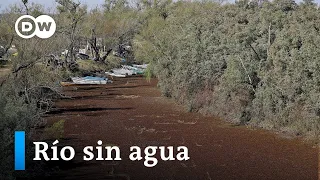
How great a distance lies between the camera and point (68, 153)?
14.7 m

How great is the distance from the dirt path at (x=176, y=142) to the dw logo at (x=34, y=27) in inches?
171

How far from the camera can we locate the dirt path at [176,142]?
12.9m

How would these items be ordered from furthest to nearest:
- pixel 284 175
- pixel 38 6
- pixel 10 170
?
pixel 38 6, pixel 284 175, pixel 10 170

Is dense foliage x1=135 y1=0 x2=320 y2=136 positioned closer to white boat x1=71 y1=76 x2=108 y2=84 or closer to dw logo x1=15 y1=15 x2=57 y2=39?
dw logo x1=15 y1=15 x2=57 y2=39

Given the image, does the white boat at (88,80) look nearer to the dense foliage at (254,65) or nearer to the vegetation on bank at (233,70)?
the vegetation on bank at (233,70)

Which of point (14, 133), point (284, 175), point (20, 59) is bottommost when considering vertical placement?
point (284, 175)

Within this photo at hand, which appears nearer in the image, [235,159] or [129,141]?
[235,159]

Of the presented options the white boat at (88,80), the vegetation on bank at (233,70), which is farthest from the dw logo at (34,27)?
the white boat at (88,80)

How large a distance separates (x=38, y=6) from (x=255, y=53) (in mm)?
26689

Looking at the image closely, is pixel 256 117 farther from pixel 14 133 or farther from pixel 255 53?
pixel 14 133

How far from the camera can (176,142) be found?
54.1 feet

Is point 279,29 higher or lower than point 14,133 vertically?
higher

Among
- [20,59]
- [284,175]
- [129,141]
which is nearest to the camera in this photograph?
[284,175]

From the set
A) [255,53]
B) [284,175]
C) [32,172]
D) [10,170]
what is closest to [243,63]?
[255,53]
